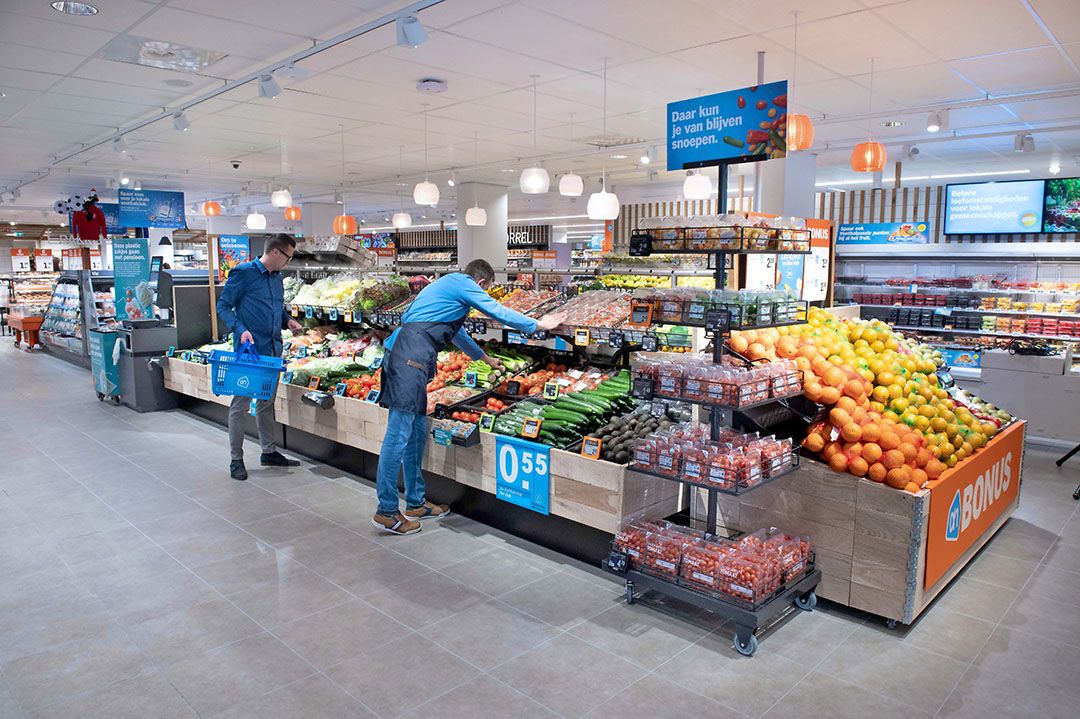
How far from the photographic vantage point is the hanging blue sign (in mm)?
4195

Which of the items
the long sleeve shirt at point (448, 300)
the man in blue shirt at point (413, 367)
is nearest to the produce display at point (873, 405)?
the man in blue shirt at point (413, 367)

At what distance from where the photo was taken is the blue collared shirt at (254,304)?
5.84 m

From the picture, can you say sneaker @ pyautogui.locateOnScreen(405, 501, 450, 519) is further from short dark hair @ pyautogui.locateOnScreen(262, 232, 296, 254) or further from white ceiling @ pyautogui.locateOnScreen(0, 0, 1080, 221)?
white ceiling @ pyautogui.locateOnScreen(0, 0, 1080, 221)

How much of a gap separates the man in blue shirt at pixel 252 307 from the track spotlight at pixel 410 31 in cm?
183

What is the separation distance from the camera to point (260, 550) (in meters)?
4.41

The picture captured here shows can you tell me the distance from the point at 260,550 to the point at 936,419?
13.2 ft

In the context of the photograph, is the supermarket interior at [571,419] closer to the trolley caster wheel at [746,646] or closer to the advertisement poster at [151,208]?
the trolley caster wheel at [746,646]

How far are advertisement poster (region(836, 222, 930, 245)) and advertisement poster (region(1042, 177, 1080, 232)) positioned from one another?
1518 millimetres

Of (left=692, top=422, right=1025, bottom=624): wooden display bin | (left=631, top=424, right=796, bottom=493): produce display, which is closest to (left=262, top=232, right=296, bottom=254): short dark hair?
(left=631, top=424, right=796, bottom=493): produce display

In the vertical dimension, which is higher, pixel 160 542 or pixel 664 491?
pixel 664 491

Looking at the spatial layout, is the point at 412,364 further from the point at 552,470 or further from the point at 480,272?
the point at 552,470

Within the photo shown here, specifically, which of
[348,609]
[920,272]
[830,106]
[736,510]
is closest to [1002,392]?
[920,272]

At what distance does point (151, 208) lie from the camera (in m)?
16.3

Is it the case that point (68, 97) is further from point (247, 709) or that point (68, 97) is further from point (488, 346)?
point (247, 709)
